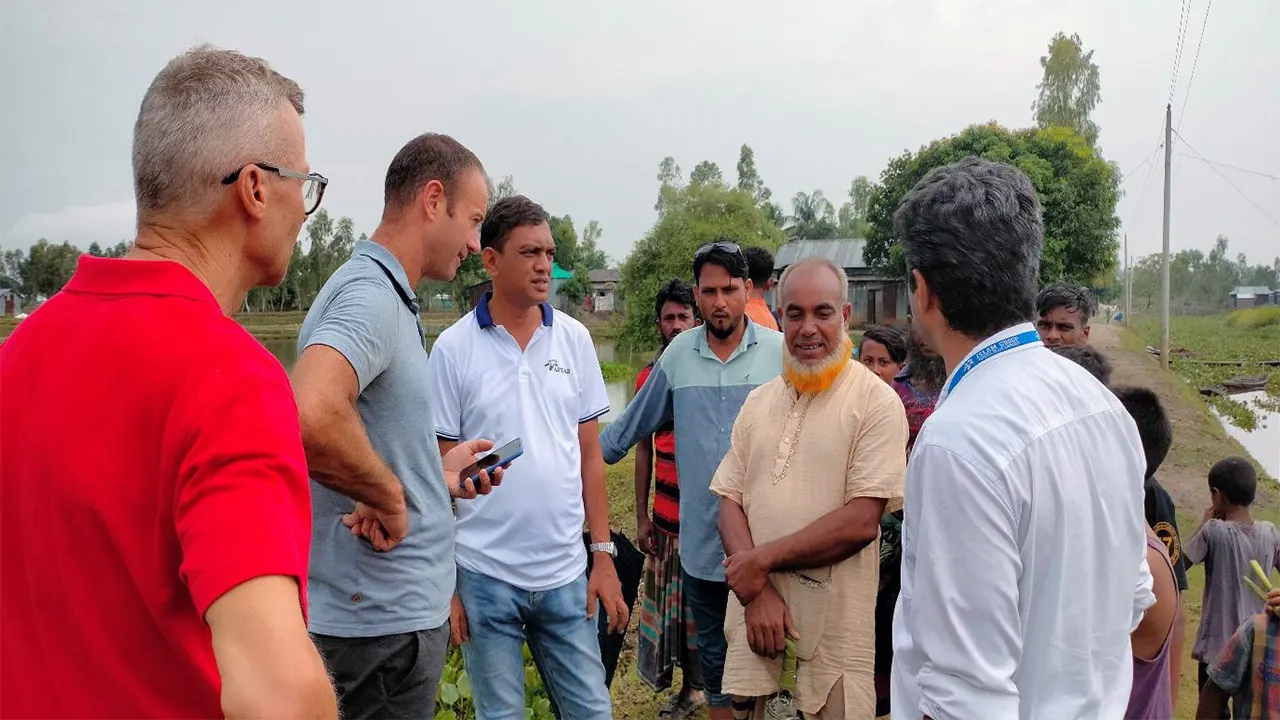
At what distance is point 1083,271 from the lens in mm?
28734

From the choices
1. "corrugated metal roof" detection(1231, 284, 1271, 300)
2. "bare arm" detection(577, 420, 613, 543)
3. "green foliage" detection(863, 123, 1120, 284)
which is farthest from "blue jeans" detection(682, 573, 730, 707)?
"corrugated metal roof" detection(1231, 284, 1271, 300)

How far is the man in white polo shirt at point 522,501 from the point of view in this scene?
2.97 metres

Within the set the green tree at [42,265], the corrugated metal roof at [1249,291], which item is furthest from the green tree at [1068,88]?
the corrugated metal roof at [1249,291]

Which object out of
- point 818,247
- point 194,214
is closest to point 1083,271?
point 818,247

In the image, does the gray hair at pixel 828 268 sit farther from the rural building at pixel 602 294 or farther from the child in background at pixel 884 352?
the rural building at pixel 602 294

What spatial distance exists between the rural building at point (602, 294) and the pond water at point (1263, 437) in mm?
35782

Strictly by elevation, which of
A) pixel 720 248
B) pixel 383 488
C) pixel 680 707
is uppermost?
pixel 720 248

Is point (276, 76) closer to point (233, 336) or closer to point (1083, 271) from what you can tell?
point (233, 336)

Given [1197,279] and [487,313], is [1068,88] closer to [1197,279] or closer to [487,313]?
[487,313]

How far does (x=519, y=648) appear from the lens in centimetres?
302

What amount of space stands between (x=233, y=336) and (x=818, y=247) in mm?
50974

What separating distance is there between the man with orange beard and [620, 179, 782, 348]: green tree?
2401 centimetres

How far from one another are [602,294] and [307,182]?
219ft

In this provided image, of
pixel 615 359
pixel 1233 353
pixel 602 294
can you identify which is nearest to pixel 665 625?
pixel 615 359
